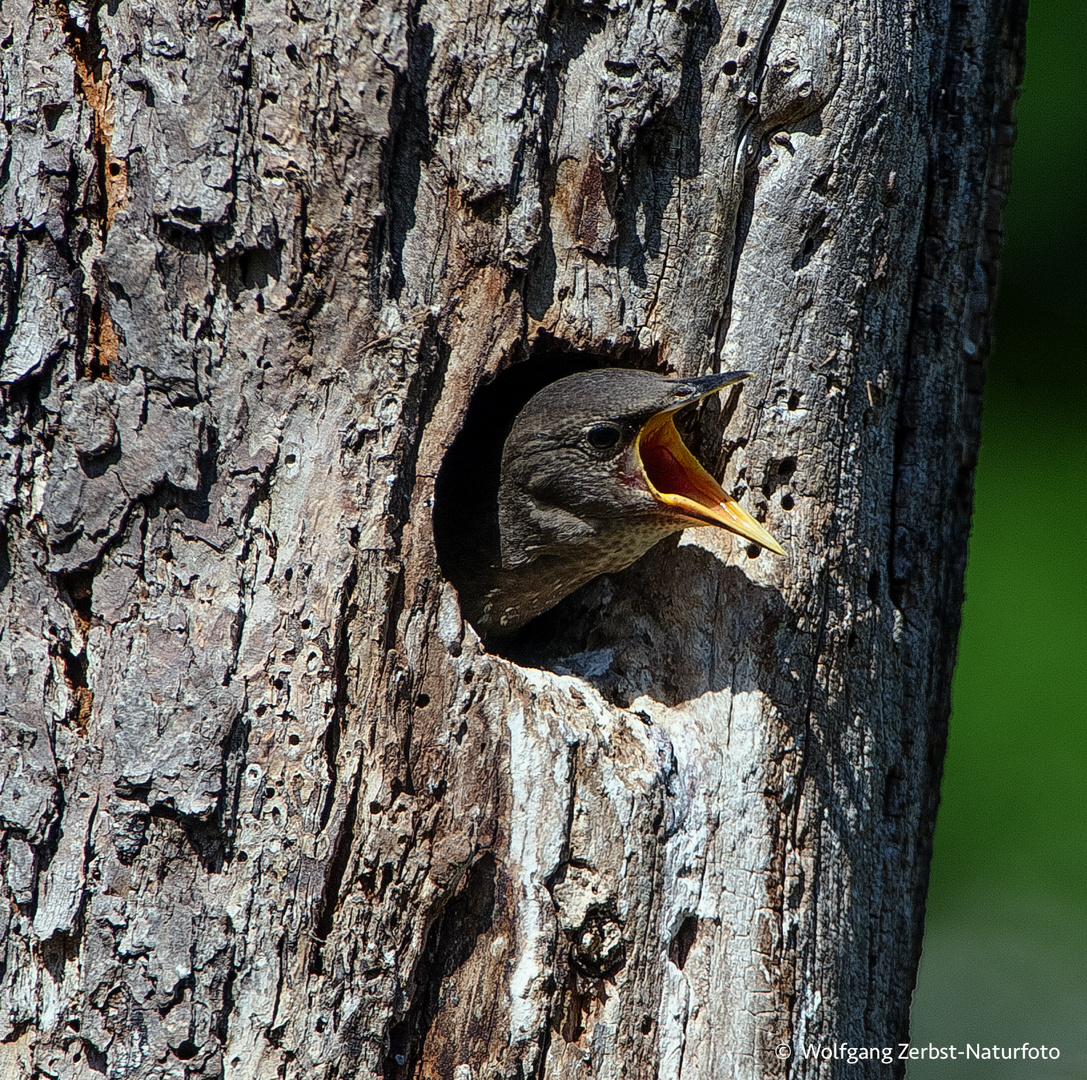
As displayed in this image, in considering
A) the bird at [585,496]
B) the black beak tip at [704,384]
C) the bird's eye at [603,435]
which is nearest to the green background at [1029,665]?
the bird at [585,496]

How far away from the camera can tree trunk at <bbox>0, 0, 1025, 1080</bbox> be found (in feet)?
6.59

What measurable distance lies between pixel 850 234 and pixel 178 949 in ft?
6.33

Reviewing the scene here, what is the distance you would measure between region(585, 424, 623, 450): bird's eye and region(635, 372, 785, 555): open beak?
0.19 ft

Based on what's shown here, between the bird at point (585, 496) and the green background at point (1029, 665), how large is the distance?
2526 millimetres

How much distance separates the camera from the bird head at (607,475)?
249cm

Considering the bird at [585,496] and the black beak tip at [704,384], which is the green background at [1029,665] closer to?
the bird at [585,496]

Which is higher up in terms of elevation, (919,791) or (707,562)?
(707,562)

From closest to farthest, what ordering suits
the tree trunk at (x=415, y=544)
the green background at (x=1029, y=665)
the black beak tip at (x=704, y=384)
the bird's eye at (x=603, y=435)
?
the tree trunk at (x=415, y=544) < the black beak tip at (x=704, y=384) < the bird's eye at (x=603, y=435) < the green background at (x=1029, y=665)

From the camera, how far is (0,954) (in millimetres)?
2002

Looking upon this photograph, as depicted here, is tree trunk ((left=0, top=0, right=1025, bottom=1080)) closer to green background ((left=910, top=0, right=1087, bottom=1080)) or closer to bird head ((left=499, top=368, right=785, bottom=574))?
bird head ((left=499, top=368, right=785, bottom=574))

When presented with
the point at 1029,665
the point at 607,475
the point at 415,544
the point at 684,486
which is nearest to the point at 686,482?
the point at 684,486

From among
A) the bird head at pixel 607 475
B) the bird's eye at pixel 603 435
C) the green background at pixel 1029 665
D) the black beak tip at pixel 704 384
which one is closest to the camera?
the black beak tip at pixel 704 384

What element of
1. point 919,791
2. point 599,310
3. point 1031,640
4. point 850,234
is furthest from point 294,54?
point 1031,640

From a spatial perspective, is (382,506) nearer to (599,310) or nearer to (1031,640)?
(599,310)
